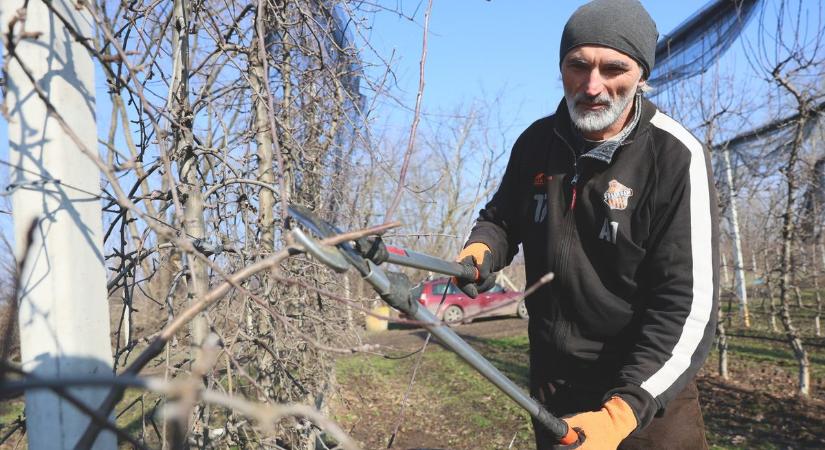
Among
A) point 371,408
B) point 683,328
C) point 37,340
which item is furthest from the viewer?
point 371,408

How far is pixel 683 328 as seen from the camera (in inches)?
79.0

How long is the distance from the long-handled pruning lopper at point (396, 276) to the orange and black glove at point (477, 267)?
387 millimetres

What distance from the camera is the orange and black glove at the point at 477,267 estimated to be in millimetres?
2254

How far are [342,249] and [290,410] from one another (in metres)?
0.77

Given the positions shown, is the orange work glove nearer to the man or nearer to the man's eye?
the man

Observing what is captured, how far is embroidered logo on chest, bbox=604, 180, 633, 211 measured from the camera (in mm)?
2158

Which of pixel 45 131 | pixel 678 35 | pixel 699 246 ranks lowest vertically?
pixel 699 246

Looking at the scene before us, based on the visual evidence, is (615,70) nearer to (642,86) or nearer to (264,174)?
(642,86)

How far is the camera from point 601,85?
7.30ft

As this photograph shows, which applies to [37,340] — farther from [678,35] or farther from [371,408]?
[678,35]

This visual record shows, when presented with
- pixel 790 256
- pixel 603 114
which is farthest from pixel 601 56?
pixel 790 256

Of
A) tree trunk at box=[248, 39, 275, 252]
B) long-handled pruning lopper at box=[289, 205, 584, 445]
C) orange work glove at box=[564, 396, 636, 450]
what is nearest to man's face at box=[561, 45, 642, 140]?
long-handled pruning lopper at box=[289, 205, 584, 445]

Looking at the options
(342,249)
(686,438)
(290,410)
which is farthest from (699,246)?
(290,410)

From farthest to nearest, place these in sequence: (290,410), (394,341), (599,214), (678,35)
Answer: (394,341), (678,35), (599,214), (290,410)
